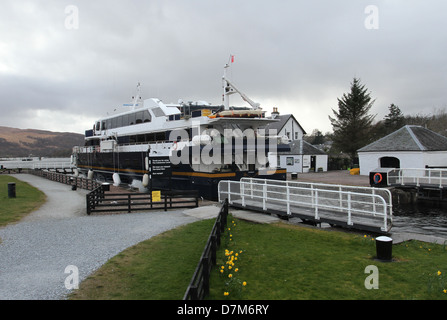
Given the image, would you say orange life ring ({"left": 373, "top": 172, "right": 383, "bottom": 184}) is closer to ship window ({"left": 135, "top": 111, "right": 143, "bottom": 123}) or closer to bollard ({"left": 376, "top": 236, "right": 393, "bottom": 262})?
ship window ({"left": 135, "top": 111, "right": 143, "bottom": 123})

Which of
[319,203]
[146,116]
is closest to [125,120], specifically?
[146,116]

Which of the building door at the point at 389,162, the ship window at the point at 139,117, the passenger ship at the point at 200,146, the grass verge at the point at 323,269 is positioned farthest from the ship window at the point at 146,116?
the building door at the point at 389,162

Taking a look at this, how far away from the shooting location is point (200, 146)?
1977 centimetres

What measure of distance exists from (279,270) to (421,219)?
15.8 meters

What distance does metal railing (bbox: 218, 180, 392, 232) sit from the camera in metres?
11.3

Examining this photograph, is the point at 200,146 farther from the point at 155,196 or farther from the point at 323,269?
the point at 323,269

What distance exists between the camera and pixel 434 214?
21.2 metres

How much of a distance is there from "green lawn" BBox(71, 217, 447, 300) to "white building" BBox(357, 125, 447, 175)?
25.1 m

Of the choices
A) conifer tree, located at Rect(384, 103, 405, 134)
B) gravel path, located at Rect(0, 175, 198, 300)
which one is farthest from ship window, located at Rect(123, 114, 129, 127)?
conifer tree, located at Rect(384, 103, 405, 134)

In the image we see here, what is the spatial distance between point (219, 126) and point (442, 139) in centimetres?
2668

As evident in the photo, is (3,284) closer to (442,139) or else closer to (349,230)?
(349,230)

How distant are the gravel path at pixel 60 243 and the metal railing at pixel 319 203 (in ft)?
10.5

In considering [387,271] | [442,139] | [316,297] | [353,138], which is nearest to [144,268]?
[316,297]

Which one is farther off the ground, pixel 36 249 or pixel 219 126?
pixel 219 126
